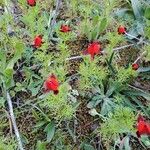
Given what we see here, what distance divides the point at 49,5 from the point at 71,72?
2.19ft

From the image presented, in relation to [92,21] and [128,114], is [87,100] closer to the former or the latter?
[128,114]

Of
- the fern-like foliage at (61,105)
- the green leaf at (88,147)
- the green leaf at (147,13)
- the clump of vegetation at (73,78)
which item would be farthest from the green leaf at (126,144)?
the green leaf at (147,13)

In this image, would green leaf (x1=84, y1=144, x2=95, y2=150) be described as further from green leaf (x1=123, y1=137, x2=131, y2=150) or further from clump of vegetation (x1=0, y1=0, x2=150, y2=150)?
green leaf (x1=123, y1=137, x2=131, y2=150)

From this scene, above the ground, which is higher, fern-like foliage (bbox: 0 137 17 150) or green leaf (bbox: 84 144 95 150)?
Result: fern-like foliage (bbox: 0 137 17 150)

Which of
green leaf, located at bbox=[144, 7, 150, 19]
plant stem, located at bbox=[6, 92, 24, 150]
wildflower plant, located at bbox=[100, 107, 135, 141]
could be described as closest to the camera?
wildflower plant, located at bbox=[100, 107, 135, 141]

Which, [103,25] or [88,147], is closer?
[88,147]

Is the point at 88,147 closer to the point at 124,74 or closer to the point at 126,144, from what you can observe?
the point at 126,144

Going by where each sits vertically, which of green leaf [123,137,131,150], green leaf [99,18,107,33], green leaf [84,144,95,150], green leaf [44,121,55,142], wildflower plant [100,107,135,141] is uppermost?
green leaf [99,18,107,33]

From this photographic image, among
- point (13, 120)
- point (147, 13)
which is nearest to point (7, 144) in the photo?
point (13, 120)

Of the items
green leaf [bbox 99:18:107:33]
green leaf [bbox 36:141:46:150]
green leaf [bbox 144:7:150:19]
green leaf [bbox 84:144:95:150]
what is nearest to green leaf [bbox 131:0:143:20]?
green leaf [bbox 144:7:150:19]

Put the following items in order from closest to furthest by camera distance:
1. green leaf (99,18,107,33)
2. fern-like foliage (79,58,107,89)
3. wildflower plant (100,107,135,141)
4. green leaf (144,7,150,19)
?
wildflower plant (100,107,135,141)
fern-like foliage (79,58,107,89)
green leaf (99,18,107,33)
green leaf (144,7,150,19)

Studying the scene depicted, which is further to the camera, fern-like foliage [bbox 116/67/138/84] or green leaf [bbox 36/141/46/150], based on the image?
fern-like foliage [bbox 116/67/138/84]

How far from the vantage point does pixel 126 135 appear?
2.44m

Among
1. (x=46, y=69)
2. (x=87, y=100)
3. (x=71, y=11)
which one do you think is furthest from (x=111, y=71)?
(x=71, y=11)
